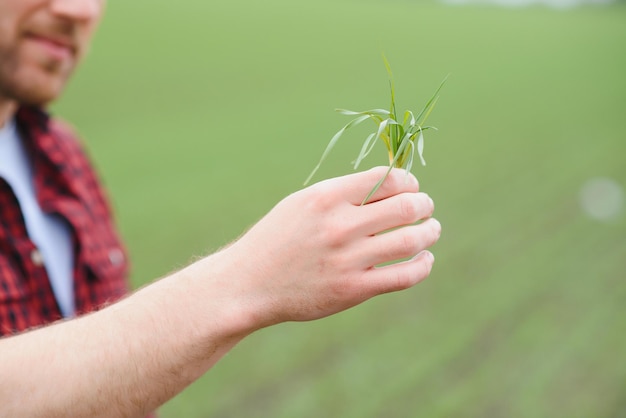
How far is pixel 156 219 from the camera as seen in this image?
33.9 ft

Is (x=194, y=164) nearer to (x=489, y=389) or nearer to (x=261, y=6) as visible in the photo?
(x=489, y=389)

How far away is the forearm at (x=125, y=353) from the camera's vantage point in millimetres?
1543

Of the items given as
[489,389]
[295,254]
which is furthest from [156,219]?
[295,254]

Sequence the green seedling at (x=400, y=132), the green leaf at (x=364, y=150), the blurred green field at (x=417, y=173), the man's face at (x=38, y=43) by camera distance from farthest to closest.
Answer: the blurred green field at (x=417, y=173) < the man's face at (x=38, y=43) < the green seedling at (x=400, y=132) < the green leaf at (x=364, y=150)

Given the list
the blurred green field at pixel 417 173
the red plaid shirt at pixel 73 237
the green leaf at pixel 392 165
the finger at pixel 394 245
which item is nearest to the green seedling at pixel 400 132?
the green leaf at pixel 392 165

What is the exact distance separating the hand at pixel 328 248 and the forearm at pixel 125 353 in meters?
0.08

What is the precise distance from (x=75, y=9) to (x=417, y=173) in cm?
1004

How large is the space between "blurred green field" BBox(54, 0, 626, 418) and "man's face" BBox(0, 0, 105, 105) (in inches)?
45.9

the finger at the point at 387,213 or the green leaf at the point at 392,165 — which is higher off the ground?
the green leaf at the point at 392,165

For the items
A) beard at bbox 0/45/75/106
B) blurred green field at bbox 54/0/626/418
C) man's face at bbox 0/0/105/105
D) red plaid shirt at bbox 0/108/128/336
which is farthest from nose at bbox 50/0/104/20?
blurred green field at bbox 54/0/626/418

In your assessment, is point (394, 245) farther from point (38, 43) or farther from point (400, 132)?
point (38, 43)

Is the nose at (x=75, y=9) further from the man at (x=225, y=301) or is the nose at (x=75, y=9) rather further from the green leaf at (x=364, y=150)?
the green leaf at (x=364, y=150)

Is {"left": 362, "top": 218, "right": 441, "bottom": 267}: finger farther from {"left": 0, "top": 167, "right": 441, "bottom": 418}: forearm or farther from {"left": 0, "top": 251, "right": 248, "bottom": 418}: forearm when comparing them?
{"left": 0, "top": 251, "right": 248, "bottom": 418}: forearm

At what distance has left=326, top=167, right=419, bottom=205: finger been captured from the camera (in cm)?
152
